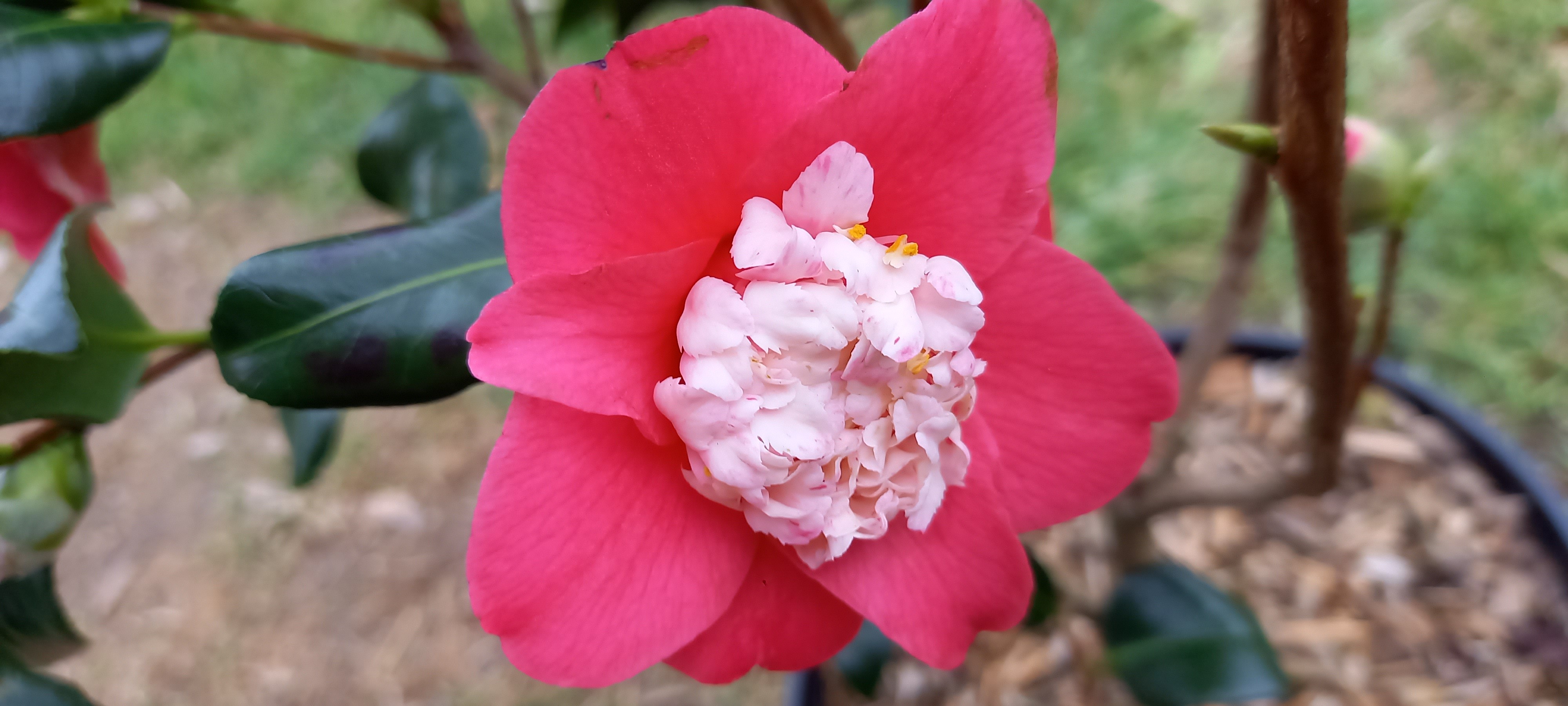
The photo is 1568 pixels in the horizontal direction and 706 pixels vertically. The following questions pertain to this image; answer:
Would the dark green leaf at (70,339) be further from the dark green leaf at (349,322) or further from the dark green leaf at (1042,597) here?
the dark green leaf at (1042,597)

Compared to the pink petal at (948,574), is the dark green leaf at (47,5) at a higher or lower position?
higher

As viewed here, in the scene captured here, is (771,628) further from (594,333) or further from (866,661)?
(866,661)

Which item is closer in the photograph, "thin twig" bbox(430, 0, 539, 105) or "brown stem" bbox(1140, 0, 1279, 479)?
"brown stem" bbox(1140, 0, 1279, 479)

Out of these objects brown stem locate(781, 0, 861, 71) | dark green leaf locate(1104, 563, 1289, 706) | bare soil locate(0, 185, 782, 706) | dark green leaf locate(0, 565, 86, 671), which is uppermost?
brown stem locate(781, 0, 861, 71)

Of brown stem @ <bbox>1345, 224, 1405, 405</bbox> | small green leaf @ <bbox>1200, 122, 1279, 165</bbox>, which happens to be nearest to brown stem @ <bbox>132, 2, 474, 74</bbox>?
small green leaf @ <bbox>1200, 122, 1279, 165</bbox>

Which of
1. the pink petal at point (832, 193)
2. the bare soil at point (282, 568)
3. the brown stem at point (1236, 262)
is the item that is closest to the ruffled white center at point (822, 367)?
the pink petal at point (832, 193)

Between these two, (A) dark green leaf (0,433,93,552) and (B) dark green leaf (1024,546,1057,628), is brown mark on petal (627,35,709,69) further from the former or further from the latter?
(B) dark green leaf (1024,546,1057,628)

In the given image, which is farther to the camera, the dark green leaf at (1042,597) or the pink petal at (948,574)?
the dark green leaf at (1042,597)
